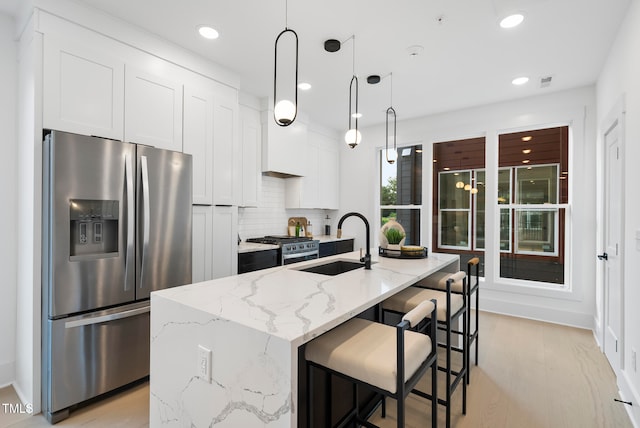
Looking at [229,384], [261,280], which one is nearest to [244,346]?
[229,384]

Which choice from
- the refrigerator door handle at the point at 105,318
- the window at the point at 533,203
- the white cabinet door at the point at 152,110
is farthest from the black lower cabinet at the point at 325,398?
the window at the point at 533,203

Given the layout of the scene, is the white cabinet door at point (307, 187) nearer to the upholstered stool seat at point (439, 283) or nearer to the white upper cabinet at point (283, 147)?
the white upper cabinet at point (283, 147)

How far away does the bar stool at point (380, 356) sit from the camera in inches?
48.4

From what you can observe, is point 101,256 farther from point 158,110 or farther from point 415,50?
point 415,50

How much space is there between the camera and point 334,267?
103 inches

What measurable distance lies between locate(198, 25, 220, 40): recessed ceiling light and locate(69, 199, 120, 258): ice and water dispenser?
60.7 inches

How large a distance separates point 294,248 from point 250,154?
4.37 feet

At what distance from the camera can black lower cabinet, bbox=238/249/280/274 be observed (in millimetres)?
3529

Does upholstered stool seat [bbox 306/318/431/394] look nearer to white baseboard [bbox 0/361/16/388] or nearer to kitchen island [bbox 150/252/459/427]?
kitchen island [bbox 150/252/459/427]

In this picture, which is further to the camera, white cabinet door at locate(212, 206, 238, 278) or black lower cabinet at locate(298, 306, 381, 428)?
white cabinet door at locate(212, 206, 238, 278)

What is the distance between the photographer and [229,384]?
1241mm

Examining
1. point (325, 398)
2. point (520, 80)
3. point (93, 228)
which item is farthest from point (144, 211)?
point (520, 80)

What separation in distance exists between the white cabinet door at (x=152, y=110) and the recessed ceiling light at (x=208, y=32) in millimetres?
489

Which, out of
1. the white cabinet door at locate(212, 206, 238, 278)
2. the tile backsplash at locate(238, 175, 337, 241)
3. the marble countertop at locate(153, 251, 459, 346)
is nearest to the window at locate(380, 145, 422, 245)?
the tile backsplash at locate(238, 175, 337, 241)
